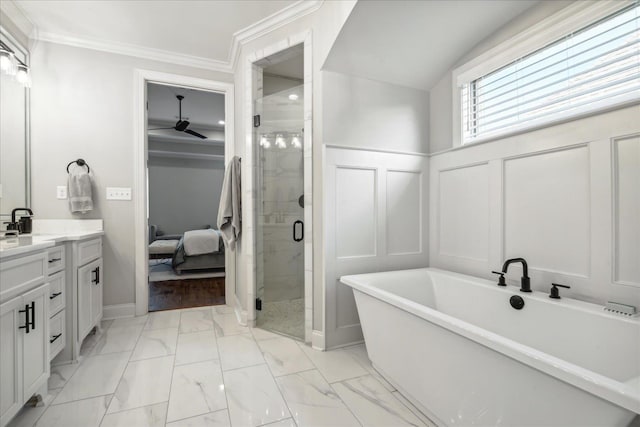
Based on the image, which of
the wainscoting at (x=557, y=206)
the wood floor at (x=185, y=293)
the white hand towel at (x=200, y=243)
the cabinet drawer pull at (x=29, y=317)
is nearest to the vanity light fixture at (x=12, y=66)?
the cabinet drawer pull at (x=29, y=317)

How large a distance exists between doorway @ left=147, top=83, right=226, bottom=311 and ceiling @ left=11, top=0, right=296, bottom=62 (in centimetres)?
72

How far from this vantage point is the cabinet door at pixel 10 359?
1.19m

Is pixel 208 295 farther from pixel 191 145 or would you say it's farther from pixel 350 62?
pixel 191 145

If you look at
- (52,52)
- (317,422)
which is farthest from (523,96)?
(52,52)

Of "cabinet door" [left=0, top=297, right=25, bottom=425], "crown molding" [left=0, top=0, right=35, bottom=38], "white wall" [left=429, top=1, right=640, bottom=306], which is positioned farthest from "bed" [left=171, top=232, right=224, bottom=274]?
"white wall" [left=429, top=1, right=640, bottom=306]

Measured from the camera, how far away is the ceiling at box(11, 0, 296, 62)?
2.27 m

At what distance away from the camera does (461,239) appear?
2.21 metres

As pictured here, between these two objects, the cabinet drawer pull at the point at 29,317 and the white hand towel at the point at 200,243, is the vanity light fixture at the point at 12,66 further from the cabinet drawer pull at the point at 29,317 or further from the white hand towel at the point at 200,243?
the white hand towel at the point at 200,243

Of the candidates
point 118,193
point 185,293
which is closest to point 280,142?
point 118,193

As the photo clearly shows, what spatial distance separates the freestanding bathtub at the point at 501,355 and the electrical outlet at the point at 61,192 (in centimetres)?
280

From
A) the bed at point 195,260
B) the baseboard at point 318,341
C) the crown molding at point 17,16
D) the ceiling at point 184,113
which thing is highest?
the ceiling at point 184,113

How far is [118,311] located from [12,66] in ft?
7.34

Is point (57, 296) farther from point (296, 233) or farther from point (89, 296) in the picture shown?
point (296, 233)

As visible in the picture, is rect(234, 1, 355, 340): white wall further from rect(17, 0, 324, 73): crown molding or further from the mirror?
the mirror
